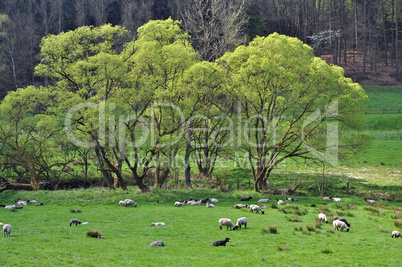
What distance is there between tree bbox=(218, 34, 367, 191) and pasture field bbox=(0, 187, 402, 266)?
813cm

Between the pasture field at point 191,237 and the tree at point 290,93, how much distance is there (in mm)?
Answer: 8128

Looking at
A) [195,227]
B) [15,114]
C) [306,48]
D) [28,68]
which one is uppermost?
[28,68]

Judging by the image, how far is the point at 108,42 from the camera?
3322 centimetres

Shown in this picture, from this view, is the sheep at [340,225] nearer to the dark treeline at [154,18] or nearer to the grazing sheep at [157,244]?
the grazing sheep at [157,244]

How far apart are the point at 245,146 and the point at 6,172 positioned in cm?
2602

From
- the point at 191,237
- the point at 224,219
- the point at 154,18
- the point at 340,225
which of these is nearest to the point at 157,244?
the point at 191,237

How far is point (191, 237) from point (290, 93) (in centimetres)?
2144

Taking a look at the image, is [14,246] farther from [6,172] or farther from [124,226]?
Result: [6,172]

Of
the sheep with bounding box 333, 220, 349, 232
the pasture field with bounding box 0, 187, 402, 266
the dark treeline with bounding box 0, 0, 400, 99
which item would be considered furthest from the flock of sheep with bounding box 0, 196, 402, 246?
the dark treeline with bounding box 0, 0, 400, 99

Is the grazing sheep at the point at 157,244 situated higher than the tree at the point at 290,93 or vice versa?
the tree at the point at 290,93

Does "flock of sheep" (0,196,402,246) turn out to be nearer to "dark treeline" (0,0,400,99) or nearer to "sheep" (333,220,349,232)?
"sheep" (333,220,349,232)

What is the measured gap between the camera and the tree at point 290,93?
32.2 metres

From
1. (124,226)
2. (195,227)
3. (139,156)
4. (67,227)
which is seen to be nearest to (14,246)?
(67,227)

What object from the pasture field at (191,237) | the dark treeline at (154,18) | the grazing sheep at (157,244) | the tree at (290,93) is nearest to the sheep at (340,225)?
the pasture field at (191,237)
